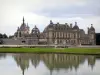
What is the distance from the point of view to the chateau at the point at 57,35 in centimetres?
4709

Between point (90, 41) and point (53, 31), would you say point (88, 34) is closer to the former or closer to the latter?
point (90, 41)

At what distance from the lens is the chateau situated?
47.1 meters

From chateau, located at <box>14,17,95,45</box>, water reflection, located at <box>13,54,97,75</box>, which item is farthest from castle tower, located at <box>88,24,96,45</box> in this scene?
water reflection, located at <box>13,54,97,75</box>

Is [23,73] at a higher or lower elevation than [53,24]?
lower

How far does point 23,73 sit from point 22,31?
126 feet

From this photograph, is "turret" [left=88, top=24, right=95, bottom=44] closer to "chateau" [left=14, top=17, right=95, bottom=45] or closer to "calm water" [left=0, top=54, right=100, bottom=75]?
"chateau" [left=14, top=17, right=95, bottom=45]

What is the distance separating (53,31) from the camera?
1880 inches

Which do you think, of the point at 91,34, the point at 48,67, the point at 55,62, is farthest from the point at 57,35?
the point at 48,67

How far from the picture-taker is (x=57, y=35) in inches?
1889

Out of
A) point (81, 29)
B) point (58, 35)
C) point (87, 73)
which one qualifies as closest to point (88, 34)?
point (81, 29)

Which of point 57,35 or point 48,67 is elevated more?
point 57,35

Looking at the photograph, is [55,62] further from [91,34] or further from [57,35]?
[91,34]

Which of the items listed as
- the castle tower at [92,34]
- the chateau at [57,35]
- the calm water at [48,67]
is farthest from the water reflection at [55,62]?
the castle tower at [92,34]

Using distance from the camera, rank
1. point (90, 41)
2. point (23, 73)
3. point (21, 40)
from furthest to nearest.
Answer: point (90, 41) → point (21, 40) → point (23, 73)
